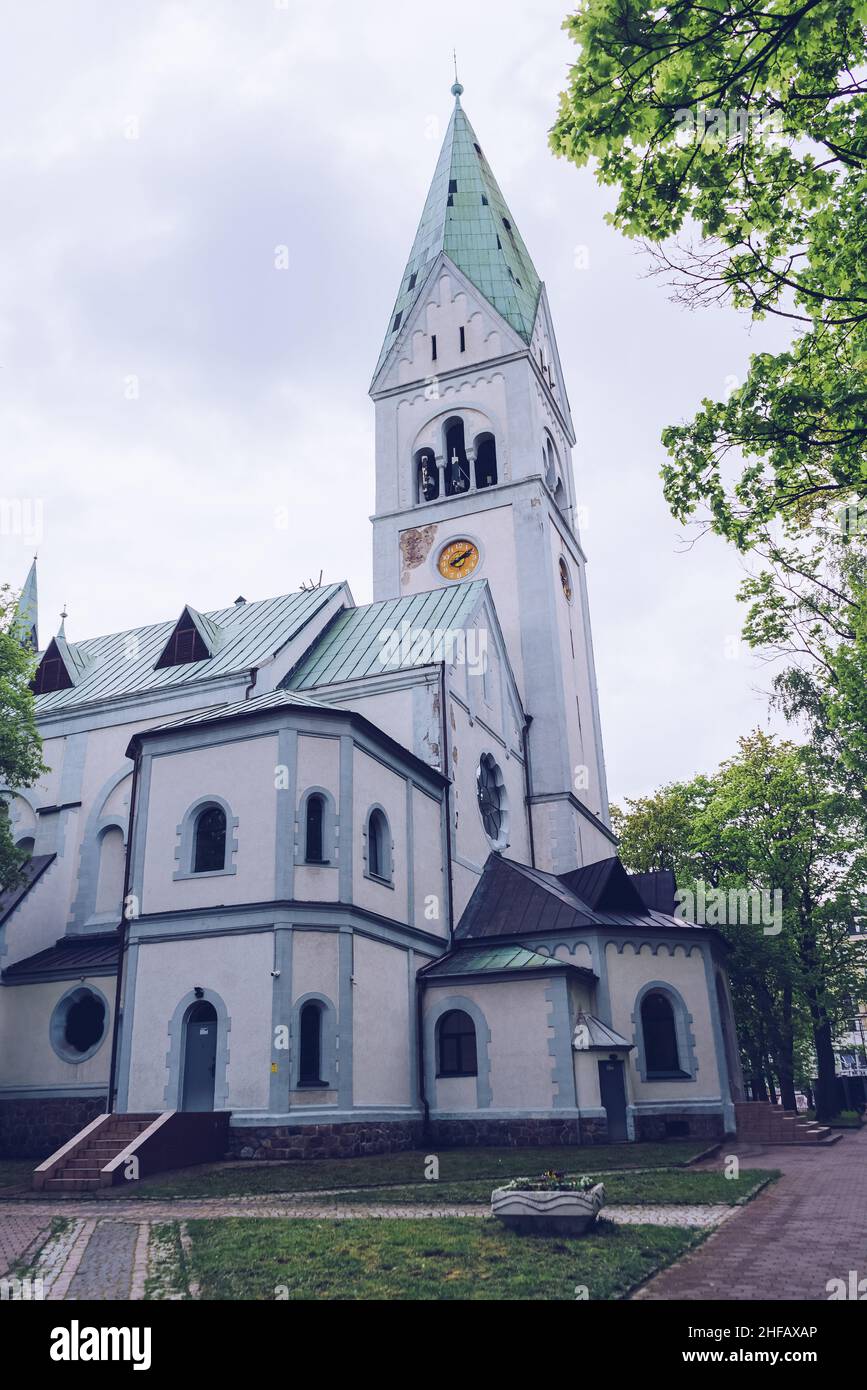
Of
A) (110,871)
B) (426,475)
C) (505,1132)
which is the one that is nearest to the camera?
(505,1132)

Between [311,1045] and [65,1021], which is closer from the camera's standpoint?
[311,1045]

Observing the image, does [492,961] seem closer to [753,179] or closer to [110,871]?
[110,871]

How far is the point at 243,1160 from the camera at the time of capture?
19562 millimetres

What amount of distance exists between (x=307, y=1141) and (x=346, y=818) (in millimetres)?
6791

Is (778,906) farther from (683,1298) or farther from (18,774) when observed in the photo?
(683,1298)

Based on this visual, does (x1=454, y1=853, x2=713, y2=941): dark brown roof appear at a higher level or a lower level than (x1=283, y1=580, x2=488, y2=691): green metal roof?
lower

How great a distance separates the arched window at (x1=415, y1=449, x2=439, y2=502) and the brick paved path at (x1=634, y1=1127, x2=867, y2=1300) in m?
30.5

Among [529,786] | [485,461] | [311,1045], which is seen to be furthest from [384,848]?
[485,461]

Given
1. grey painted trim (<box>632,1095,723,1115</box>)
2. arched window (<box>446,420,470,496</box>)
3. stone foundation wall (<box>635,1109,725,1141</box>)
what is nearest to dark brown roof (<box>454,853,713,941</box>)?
grey painted trim (<box>632,1095,723,1115</box>)

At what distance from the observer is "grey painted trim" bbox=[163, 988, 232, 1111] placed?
20625 millimetres

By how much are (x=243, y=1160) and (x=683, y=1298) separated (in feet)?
43.9

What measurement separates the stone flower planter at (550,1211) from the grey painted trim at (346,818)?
11.7 meters

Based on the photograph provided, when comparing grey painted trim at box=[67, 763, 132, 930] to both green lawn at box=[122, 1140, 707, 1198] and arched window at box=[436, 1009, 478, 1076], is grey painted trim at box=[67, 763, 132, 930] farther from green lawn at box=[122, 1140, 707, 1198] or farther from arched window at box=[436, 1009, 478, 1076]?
green lawn at box=[122, 1140, 707, 1198]

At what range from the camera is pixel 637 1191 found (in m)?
14.4
